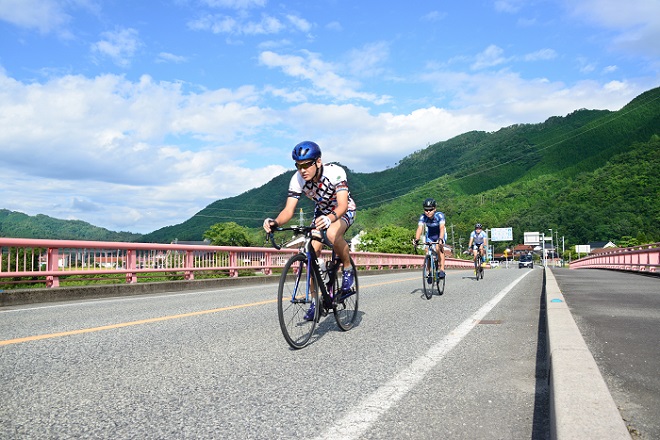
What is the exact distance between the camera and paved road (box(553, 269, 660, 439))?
2684mm

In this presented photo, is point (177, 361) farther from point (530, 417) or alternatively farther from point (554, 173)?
point (554, 173)

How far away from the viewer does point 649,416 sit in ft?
8.57

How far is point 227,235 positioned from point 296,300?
127 metres

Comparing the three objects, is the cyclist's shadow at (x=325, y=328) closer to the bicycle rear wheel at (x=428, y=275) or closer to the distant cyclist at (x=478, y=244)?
the bicycle rear wheel at (x=428, y=275)

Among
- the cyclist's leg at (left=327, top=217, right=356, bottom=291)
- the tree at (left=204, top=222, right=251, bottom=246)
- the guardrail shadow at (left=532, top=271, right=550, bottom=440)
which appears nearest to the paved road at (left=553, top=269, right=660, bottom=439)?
the guardrail shadow at (left=532, top=271, right=550, bottom=440)

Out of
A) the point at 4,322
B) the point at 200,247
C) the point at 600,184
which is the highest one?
the point at 600,184

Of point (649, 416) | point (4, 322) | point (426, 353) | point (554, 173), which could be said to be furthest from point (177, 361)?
point (554, 173)

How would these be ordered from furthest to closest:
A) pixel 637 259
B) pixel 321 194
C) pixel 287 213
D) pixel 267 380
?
1. pixel 637 259
2. pixel 321 194
3. pixel 287 213
4. pixel 267 380

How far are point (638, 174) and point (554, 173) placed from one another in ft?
241

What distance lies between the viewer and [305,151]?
16.0ft

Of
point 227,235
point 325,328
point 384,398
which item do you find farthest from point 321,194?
point 227,235

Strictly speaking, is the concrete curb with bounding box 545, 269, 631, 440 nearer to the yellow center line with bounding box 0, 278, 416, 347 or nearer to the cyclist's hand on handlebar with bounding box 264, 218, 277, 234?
the cyclist's hand on handlebar with bounding box 264, 218, 277, 234

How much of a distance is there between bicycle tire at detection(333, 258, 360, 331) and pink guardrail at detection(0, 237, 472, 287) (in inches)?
29.5

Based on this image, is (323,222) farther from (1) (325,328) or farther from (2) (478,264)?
(2) (478,264)
